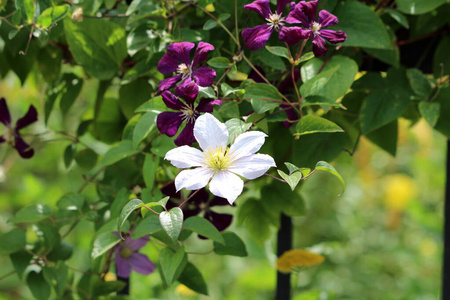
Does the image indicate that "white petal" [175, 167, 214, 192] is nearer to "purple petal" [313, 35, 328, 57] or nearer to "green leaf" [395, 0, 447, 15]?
"purple petal" [313, 35, 328, 57]

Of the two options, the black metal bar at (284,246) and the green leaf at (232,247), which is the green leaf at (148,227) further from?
the black metal bar at (284,246)

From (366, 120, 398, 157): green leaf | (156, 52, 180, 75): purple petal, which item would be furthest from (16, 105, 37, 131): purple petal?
(366, 120, 398, 157): green leaf

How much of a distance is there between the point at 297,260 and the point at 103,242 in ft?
1.28

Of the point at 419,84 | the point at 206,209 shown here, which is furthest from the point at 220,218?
the point at 419,84

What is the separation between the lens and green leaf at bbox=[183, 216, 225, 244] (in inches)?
23.7

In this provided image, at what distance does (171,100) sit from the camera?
1.79 feet

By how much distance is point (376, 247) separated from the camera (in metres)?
2.50

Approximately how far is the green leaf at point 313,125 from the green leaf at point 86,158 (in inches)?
18.1

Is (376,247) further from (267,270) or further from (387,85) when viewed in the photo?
(387,85)

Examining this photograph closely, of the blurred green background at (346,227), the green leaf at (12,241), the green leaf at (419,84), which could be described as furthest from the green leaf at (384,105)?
the blurred green background at (346,227)

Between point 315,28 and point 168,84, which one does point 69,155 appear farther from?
point 315,28

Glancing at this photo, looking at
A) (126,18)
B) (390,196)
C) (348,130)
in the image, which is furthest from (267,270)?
(126,18)

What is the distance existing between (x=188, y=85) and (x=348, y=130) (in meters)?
0.37

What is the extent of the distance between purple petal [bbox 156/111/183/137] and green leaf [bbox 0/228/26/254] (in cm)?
36
